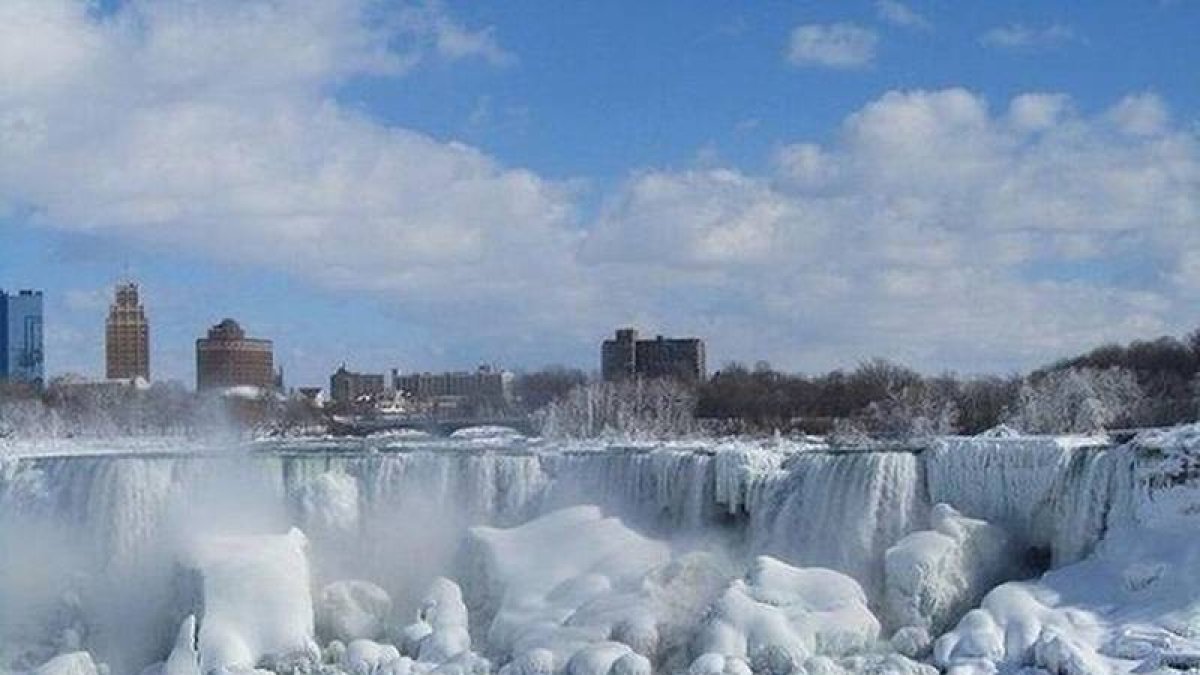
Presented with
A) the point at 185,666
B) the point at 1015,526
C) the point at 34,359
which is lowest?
the point at 185,666

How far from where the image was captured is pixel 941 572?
2980 cm

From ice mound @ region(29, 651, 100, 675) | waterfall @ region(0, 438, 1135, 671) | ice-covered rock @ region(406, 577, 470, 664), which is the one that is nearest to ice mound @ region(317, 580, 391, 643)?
ice-covered rock @ region(406, 577, 470, 664)

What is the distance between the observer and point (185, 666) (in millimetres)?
30828

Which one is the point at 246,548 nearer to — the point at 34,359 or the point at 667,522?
the point at 667,522

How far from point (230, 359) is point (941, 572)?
6430 inches

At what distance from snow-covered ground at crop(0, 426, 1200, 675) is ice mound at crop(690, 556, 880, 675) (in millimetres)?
47

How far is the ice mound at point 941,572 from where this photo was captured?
29703 millimetres

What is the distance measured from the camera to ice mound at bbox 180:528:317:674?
31.0 meters

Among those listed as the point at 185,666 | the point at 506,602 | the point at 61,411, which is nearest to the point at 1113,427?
the point at 506,602

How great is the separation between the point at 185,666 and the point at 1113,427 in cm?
3188

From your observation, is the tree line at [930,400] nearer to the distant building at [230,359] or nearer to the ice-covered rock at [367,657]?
the ice-covered rock at [367,657]

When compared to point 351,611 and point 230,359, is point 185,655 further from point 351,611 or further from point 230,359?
point 230,359

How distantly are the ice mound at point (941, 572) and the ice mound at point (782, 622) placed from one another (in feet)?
2.46

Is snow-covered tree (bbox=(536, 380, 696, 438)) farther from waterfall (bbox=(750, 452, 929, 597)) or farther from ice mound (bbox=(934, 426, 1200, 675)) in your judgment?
ice mound (bbox=(934, 426, 1200, 675))
